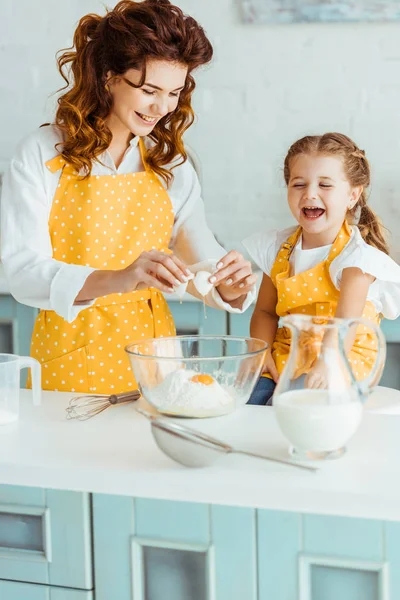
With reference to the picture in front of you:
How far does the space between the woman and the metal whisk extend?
0.22m

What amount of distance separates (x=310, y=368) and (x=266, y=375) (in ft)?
2.87

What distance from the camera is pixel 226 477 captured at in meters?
1.03

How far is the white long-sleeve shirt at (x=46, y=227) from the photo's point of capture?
158 cm

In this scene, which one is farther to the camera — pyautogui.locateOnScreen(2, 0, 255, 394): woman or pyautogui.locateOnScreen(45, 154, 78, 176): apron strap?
pyautogui.locateOnScreen(45, 154, 78, 176): apron strap

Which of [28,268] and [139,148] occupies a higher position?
[139,148]

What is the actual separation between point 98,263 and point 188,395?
674mm

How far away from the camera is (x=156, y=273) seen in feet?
4.74

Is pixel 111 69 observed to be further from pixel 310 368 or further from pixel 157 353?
pixel 310 368

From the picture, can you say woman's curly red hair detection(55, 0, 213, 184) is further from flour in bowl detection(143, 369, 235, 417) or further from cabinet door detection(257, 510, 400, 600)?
cabinet door detection(257, 510, 400, 600)

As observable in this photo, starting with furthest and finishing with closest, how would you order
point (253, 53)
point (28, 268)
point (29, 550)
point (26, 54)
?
point (26, 54) < point (253, 53) < point (28, 268) < point (29, 550)

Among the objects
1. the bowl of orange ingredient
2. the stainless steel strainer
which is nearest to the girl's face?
the bowl of orange ingredient

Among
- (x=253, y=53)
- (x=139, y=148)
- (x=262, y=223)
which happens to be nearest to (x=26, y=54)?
(x=253, y=53)

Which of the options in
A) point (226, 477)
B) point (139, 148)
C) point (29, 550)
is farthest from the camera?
point (139, 148)

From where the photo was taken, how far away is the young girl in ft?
6.15
